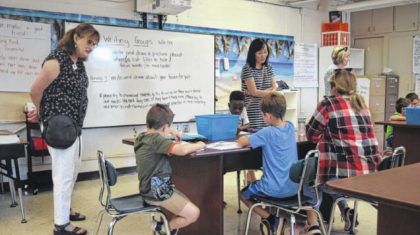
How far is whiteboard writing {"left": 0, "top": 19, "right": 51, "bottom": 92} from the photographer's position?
419 cm

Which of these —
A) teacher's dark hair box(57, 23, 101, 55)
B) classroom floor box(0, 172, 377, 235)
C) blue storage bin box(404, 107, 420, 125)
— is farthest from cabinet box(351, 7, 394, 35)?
teacher's dark hair box(57, 23, 101, 55)

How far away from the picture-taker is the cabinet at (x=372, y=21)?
24.4 ft

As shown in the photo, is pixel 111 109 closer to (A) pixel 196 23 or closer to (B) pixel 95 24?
(B) pixel 95 24

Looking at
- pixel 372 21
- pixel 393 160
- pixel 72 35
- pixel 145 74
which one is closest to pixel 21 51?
pixel 145 74

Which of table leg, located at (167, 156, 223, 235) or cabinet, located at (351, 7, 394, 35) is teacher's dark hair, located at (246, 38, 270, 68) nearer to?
table leg, located at (167, 156, 223, 235)

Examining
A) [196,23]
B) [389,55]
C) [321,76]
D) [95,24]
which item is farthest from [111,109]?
[389,55]

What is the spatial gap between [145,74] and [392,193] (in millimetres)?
4043

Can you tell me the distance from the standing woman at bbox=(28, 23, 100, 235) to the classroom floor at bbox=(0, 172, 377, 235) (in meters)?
0.40

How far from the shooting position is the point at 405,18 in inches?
284

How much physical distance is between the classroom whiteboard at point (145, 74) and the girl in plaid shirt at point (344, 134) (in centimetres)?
273

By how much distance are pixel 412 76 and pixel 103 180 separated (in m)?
6.53

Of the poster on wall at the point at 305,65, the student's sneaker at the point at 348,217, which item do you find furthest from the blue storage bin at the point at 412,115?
the poster on wall at the point at 305,65

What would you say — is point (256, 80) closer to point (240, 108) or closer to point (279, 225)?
point (240, 108)

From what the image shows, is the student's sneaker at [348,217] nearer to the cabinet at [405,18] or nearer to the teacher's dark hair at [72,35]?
the teacher's dark hair at [72,35]
